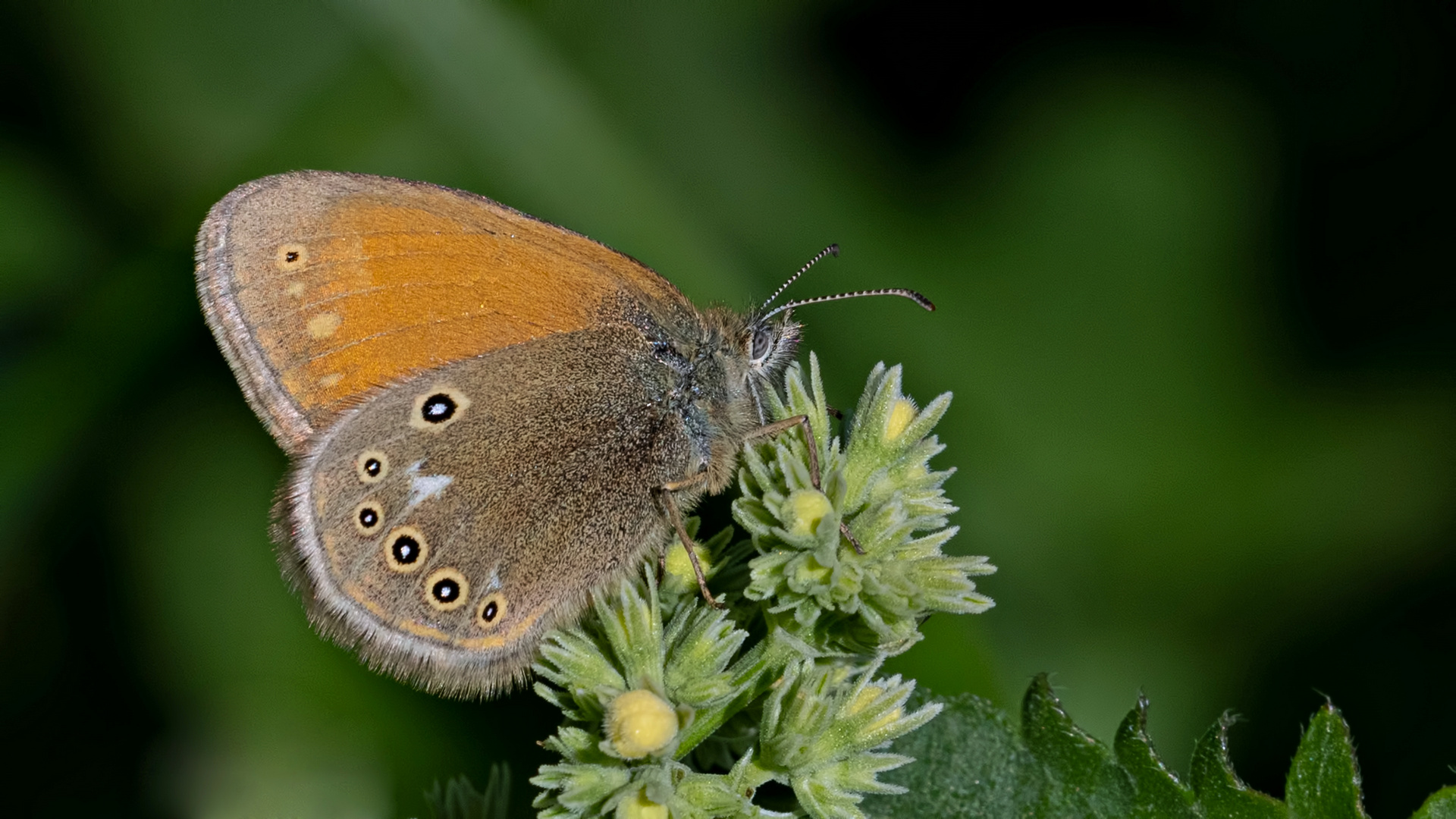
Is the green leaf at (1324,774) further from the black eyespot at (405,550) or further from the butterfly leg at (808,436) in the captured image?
the black eyespot at (405,550)

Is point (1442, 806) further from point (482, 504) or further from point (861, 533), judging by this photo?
point (482, 504)

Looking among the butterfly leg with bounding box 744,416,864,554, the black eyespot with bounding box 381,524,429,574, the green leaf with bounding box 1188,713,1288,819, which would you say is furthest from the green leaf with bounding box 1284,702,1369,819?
the black eyespot with bounding box 381,524,429,574

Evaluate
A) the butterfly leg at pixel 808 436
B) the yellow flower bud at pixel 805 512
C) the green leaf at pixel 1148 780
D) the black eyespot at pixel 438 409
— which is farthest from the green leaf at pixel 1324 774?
the black eyespot at pixel 438 409

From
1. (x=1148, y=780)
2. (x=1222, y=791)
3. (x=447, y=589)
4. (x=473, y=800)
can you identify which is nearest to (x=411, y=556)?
(x=447, y=589)

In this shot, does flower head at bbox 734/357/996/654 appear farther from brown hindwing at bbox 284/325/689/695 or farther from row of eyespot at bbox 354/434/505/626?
row of eyespot at bbox 354/434/505/626

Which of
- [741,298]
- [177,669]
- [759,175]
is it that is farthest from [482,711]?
[759,175]

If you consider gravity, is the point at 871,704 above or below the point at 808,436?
below
